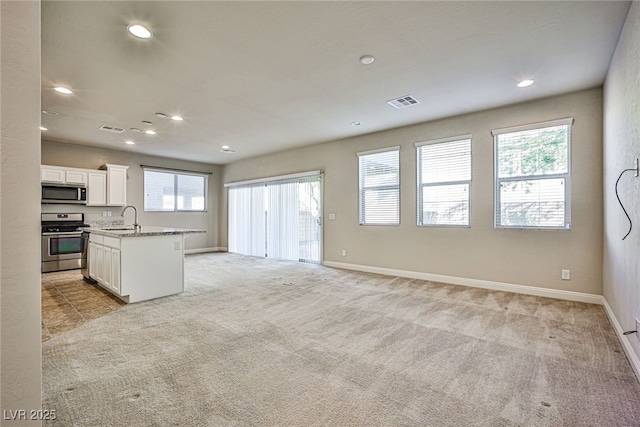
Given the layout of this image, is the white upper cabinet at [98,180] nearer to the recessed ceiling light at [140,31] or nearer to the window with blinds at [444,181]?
the recessed ceiling light at [140,31]

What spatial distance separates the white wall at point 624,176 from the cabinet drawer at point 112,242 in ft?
17.4

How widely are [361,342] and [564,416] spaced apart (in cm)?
142

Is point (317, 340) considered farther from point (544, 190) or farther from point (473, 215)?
point (544, 190)

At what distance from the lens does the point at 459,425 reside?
5.37 ft

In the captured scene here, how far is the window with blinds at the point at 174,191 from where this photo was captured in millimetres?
7814

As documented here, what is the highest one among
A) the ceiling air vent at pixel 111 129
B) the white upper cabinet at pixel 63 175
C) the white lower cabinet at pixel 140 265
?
the ceiling air vent at pixel 111 129

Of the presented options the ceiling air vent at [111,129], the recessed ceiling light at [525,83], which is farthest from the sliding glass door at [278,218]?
the recessed ceiling light at [525,83]

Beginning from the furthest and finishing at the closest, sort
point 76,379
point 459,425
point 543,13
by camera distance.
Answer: point 543,13
point 76,379
point 459,425

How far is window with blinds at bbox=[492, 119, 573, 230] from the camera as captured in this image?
398 cm

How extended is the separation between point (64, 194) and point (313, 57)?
622cm

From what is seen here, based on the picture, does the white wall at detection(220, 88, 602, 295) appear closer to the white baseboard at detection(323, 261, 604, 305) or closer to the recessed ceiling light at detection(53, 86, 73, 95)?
the white baseboard at detection(323, 261, 604, 305)

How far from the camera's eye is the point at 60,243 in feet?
19.3

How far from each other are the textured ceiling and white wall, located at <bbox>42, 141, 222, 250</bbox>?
1.99 metres

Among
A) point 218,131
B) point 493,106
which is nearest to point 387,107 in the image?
point 493,106
